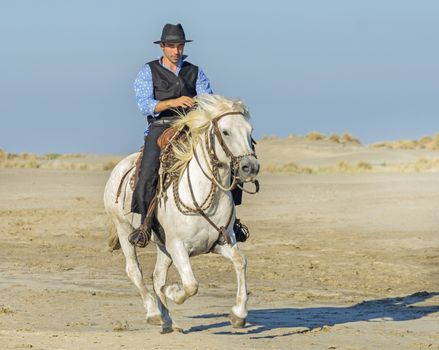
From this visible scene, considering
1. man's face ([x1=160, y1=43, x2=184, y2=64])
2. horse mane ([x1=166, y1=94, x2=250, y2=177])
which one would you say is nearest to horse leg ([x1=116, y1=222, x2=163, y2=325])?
horse mane ([x1=166, y1=94, x2=250, y2=177])

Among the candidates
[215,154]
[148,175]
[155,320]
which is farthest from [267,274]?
[215,154]

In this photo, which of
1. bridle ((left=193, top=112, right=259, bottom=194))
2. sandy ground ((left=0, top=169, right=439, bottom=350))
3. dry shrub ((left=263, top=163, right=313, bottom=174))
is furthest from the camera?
dry shrub ((left=263, top=163, right=313, bottom=174))

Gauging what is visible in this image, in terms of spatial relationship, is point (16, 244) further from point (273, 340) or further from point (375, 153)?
point (375, 153)

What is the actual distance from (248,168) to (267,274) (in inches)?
291

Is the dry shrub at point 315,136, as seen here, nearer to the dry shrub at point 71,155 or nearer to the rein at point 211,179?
the dry shrub at point 71,155

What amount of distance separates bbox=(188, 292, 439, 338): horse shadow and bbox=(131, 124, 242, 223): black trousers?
1.29m

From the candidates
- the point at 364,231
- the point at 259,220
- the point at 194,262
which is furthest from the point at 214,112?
the point at 259,220

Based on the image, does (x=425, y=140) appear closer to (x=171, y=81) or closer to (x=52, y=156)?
(x=52, y=156)

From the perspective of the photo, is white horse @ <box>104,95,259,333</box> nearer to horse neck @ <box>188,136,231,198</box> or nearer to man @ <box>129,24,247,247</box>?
horse neck @ <box>188,136,231,198</box>

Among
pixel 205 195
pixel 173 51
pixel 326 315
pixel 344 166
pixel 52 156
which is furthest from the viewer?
pixel 52 156

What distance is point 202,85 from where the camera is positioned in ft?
40.3

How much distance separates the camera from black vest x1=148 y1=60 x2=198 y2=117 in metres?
12.2

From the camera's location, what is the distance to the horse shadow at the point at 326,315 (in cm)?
1246

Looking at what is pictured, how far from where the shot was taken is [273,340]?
11.5 metres
